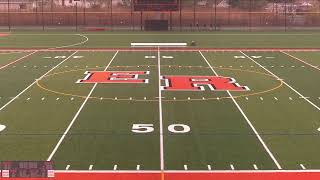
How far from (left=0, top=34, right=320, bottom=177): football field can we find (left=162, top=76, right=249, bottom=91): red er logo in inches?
1.5

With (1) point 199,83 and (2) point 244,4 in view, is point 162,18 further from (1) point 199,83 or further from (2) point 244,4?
(1) point 199,83

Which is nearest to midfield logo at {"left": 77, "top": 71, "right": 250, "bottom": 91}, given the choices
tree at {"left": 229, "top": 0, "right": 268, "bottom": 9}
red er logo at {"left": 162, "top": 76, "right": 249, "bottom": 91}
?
red er logo at {"left": 162, "top": 76, "right": 249, "bottom": 91}

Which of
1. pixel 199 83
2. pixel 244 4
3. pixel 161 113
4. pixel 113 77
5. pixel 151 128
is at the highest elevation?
pixel 244 4

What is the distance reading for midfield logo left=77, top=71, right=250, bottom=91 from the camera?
2173 cm

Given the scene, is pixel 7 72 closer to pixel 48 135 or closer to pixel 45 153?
pixel 48 135

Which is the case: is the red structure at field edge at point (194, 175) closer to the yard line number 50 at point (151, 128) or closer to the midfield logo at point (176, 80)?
the yard line number 50 at point (151, 128)

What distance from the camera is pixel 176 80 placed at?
23.5 metres

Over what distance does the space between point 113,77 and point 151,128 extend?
9079 millimetres

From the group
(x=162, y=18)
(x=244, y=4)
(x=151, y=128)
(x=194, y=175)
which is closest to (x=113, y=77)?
(x=151, y=128)

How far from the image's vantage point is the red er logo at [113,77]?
76.4ft

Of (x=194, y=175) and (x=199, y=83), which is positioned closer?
(x=194, y=175)

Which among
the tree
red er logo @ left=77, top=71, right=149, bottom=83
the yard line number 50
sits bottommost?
the yard line number 50

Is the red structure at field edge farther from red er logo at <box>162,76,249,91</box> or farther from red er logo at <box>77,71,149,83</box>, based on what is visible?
red er logo at <box>77,71,149,83</box>

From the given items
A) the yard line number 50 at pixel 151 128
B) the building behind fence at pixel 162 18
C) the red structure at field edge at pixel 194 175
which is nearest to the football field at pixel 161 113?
the yard line number 50 at pixel 151 128
